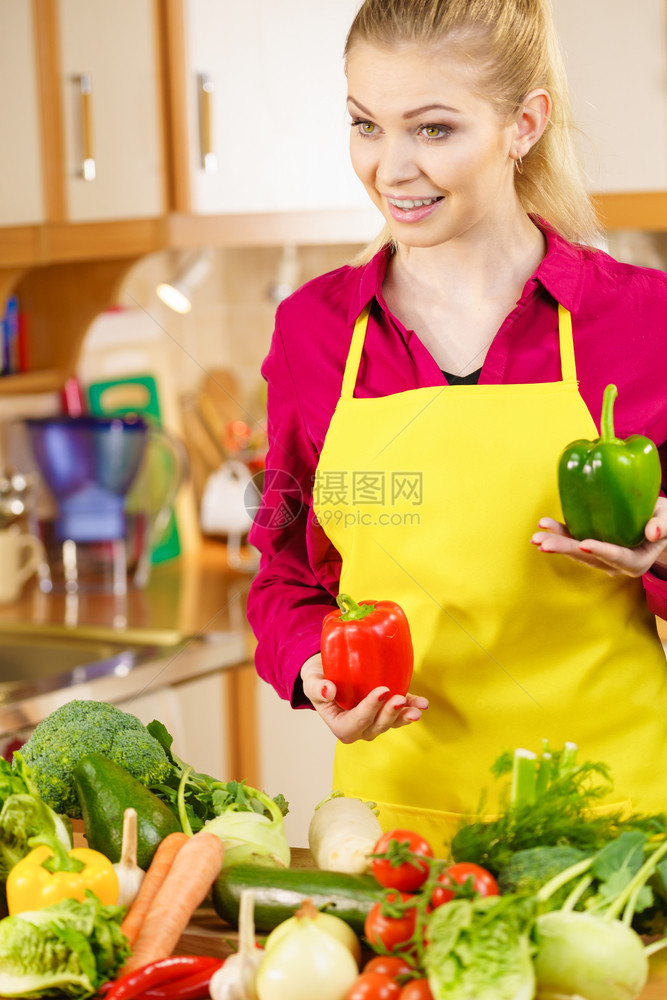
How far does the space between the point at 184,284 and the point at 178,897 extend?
2.20m

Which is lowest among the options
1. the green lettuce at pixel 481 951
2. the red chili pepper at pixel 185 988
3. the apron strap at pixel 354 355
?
the red chili pepper at pixel 185 988

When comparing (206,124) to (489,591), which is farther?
(206,124)

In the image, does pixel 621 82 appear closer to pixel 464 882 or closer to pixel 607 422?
pixel 607 422

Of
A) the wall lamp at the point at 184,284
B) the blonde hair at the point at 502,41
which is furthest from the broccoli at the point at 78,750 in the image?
the wall lamp at the point at 184,284

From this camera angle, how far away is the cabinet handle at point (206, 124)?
7.80 feet

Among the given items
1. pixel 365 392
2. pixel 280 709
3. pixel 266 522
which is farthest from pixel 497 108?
pixel 280 709

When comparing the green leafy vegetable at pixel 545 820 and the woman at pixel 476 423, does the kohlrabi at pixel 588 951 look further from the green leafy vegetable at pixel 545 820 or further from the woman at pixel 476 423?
the woman at pixel 476 423

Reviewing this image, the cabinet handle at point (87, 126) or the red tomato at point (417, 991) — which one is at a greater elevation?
the cabinet handle at point (87, 126)

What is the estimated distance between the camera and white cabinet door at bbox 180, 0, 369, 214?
236cm

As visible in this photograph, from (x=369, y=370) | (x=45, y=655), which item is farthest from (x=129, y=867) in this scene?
(x=45, y=655)

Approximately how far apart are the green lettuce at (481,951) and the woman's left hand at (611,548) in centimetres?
36

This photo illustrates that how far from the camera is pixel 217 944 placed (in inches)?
33.4

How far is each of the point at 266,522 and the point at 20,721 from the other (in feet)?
2.68

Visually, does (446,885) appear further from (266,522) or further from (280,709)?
(280,709)
